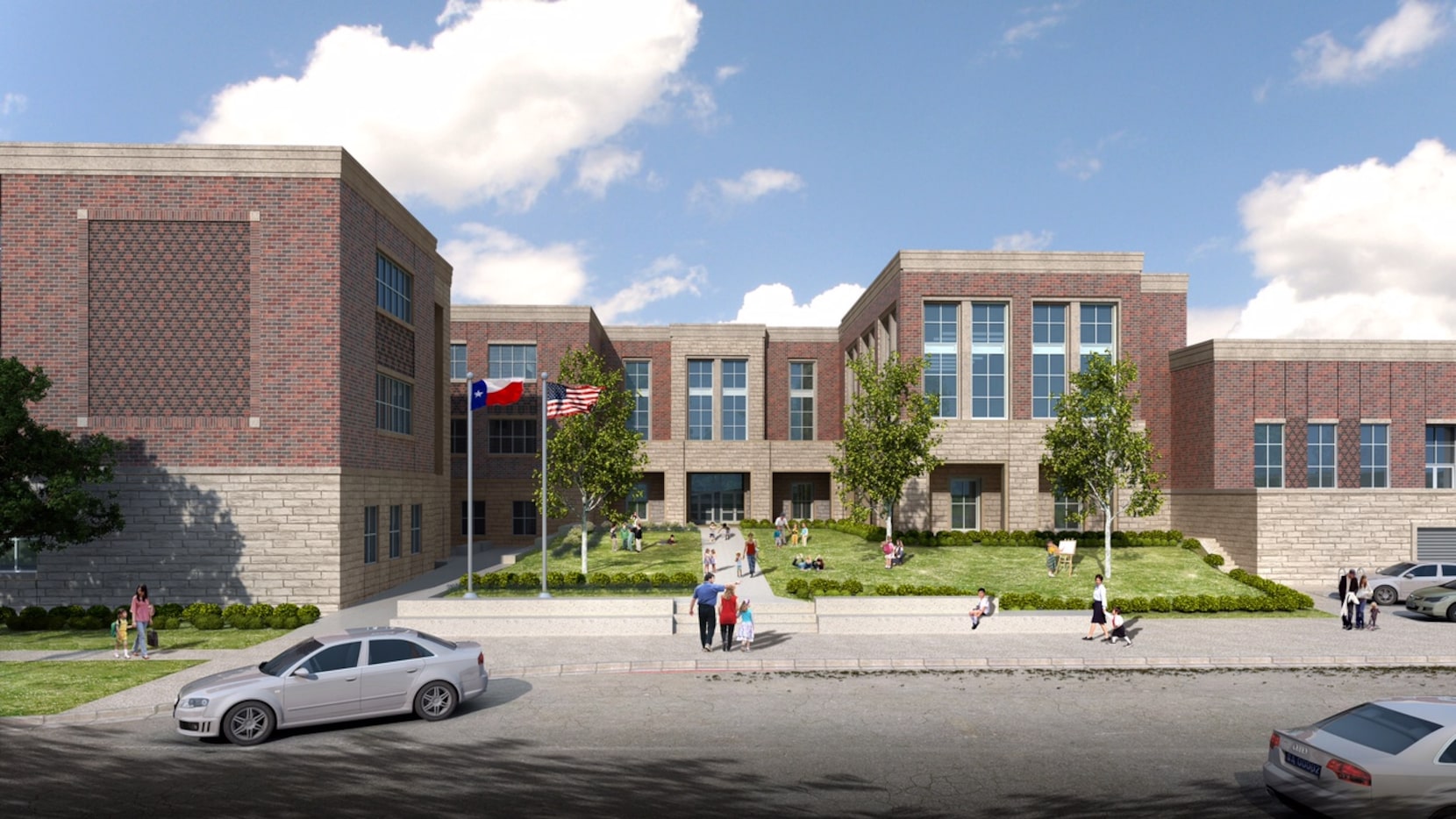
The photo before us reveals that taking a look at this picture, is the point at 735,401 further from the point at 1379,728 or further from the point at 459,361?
the point at 1379,728

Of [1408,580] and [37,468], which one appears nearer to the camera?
[37,468]

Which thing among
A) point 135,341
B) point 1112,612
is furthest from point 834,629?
point 135,341

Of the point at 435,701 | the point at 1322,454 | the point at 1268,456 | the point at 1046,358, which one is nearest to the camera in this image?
the point at 435,701

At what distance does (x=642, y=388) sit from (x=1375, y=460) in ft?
131

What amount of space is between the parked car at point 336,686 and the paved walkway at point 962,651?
3.30 metres

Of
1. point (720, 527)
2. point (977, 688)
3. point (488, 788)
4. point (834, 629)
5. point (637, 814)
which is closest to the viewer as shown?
point (637, 814)

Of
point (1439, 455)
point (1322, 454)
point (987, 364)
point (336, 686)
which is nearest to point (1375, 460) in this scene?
point (1322, 454)

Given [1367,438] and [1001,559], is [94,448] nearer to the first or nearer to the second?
[1001,559]

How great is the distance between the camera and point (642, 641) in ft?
80.4

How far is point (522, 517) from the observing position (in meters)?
56.2

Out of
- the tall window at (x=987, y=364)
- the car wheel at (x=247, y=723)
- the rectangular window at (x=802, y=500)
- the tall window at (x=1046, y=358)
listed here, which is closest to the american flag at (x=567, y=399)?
the car wheel at (x=247, y=723)

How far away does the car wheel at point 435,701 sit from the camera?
1599cm

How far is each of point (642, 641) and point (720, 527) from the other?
30.2 meters

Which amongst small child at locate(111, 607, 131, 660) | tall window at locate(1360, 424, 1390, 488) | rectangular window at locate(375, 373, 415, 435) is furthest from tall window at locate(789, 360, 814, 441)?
small child at locate(111, 607, 131, 660)
